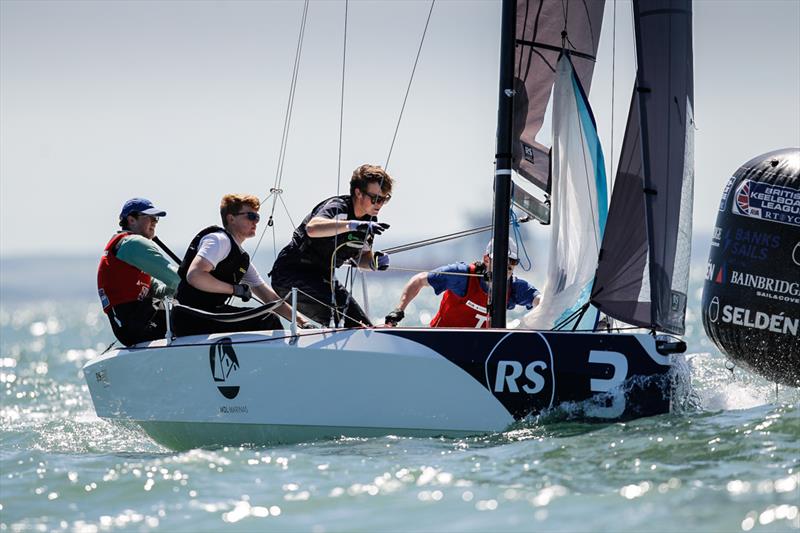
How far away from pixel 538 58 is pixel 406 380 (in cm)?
251

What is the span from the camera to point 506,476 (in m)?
4.80

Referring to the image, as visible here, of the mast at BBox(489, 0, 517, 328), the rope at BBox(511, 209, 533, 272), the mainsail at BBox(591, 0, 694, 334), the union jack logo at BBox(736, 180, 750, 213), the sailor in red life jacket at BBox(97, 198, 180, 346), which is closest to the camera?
the mainsail at BBox(591, 0, 694, 334)

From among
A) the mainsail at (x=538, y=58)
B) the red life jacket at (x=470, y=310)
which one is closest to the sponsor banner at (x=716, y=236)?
the mainsail at (x=538, y=58)

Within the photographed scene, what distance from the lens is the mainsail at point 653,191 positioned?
5.94m

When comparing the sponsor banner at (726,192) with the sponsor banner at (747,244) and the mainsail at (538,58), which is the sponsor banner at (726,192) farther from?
the mainsail at (538,58)

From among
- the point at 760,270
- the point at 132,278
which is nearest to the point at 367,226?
the point at 132,278

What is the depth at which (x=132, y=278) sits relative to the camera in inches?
267

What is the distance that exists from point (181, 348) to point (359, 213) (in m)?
1.33

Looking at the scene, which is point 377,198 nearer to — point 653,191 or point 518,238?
point 518,238

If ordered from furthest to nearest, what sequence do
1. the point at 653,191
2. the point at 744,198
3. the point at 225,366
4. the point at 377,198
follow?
the point at 377,198 < the point at 744,198 < the point at 225,366 < the point at 653,191

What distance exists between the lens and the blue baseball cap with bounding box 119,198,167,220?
683 cm

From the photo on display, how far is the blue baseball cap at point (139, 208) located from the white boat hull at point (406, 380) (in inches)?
40.1

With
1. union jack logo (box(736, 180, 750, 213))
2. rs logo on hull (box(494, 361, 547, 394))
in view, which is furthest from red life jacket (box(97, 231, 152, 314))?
union jack logo (box(736, 180, 750, 213))

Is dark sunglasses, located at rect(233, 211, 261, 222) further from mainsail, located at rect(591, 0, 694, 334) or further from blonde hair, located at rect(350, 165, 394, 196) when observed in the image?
mainsail, located at rect(591, 0, 694, 334)
